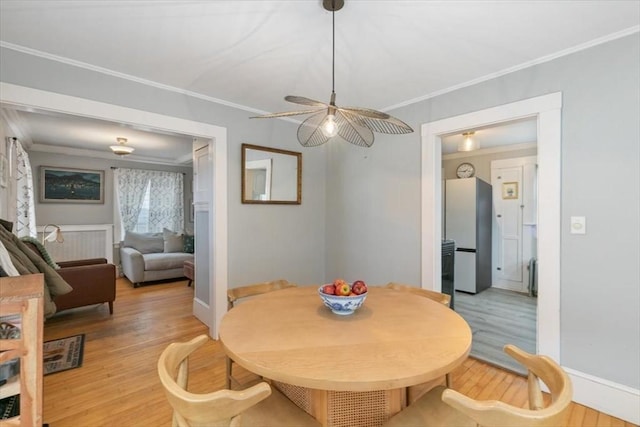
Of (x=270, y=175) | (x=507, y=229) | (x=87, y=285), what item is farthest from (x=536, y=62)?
(x=87, y=285)

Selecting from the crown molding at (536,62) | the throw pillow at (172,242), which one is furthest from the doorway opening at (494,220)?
the throw pillow at (172,242)

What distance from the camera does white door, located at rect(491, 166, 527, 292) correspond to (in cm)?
481

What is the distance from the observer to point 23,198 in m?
4.13

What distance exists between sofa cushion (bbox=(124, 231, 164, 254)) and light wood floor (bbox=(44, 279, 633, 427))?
194cm

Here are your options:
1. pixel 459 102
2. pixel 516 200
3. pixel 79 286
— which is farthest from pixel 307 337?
pixel 516 200

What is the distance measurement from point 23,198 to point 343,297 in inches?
196

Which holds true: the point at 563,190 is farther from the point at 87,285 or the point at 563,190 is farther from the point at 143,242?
the point at 143,242

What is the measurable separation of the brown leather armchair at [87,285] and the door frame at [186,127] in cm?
122

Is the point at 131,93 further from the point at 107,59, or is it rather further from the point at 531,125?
the point at 531,125

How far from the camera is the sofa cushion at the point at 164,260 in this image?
16.8ft

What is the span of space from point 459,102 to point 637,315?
1886 mm

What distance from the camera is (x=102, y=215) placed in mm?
5734

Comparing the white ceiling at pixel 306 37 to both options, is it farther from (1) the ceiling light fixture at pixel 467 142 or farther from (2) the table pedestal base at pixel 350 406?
(2) the table pedestal base at pixel 350 406

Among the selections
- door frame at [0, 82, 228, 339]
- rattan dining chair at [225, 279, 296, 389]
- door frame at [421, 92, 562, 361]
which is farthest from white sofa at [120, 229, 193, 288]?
door frame at [421, 92, 562, 361]
